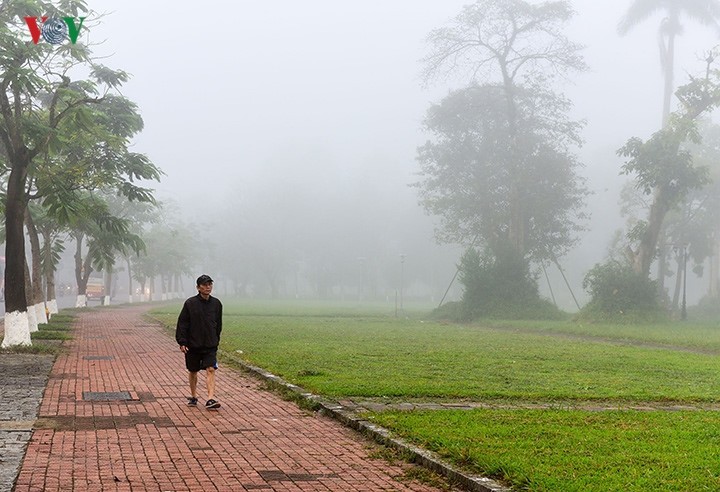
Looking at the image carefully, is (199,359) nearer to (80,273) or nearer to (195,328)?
(195,328)

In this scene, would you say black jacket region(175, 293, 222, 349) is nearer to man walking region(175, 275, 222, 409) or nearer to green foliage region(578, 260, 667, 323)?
man walking region(175, 275, 222, 409)

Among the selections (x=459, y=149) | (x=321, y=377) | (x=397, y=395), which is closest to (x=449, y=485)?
(x=397, y=395)

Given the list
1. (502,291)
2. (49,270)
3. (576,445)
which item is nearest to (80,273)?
(49,270)

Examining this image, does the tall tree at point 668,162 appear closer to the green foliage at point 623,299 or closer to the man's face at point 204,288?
the green foliage at point 623,299

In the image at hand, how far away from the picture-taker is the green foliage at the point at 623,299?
41812mm

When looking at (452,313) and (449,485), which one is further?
(452,313)

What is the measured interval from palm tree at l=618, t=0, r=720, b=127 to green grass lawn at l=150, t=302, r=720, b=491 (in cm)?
3221

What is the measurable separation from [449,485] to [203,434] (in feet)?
11.8

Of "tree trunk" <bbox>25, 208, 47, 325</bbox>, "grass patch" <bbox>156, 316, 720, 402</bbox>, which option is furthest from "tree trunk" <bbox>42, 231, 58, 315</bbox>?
"grass patch" <bbox>156, 316, 720, 402</bbox>

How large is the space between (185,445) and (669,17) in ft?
180

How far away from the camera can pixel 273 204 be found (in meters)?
116

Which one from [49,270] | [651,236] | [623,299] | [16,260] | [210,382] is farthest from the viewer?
[651,236]

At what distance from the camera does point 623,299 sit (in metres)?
42.1

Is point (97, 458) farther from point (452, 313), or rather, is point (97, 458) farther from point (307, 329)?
point (452, 313)
